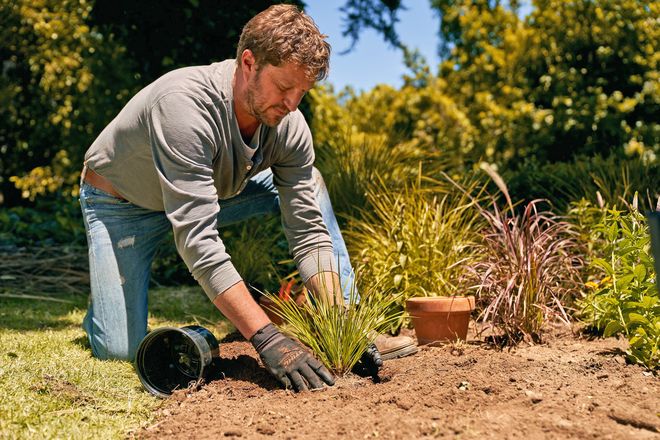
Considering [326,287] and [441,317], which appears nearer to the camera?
[326,287]

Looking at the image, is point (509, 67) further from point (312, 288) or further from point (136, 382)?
point (136, 382)

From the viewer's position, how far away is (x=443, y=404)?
7.24 feet

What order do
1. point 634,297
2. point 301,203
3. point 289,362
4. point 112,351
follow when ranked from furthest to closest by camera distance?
1. point 112,351
2. point 301,203
3. point 634,297
4. point 289,362

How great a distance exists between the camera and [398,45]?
20.5 feet

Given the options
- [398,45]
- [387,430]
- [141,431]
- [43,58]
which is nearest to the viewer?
[387,430]

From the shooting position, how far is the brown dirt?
1976 millimetres

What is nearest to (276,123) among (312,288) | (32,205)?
(312,288)

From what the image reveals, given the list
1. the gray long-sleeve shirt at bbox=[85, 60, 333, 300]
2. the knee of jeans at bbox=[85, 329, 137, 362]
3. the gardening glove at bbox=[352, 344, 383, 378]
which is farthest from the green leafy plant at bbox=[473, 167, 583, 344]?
the knee of jeans at bbox=[85, 329, 137, 362]

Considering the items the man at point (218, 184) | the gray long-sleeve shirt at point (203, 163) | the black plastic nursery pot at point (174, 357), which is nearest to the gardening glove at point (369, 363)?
the man at point (218, 184)

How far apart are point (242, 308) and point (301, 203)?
72cm

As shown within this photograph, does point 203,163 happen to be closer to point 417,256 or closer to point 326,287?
point 326,287

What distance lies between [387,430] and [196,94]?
4.68 ft

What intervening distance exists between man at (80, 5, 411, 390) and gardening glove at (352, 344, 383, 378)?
0.02m

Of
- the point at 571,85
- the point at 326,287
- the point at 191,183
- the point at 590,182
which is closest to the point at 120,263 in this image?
the point at 191,183
